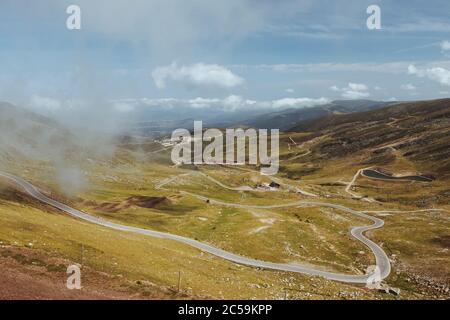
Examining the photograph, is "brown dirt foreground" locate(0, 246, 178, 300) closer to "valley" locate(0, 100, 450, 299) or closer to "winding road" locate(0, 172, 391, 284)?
"valley" locate(0, 100, 450, 299)

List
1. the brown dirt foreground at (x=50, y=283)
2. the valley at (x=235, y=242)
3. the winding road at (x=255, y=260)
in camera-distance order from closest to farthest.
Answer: the brown dirt foreground at (x=50, y=283)
the valley at (x=235, y=242)
the winding road at (x=255, y=260)

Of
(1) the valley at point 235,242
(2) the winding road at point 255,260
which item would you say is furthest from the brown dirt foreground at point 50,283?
(2) the winding road at point 255,260

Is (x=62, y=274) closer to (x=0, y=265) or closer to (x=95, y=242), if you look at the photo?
(x=0, y=265)

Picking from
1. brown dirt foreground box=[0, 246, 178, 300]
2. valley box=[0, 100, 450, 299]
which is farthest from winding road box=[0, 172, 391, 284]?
brown dirt foreground box=[0, 246, 178, 300]

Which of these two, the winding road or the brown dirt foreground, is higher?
the brown dirt foreground

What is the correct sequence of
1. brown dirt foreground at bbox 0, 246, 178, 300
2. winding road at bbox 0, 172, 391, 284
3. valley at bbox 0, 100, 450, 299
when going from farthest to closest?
1. winding road at bbox 0, 172, 391, 284
2. valley at bbox 0, 100, 450, 299
3. brown dirt foreground at bbox 0, 246, 178, 300

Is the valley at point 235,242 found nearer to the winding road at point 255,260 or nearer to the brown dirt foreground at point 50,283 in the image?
the winding road at point 255,260

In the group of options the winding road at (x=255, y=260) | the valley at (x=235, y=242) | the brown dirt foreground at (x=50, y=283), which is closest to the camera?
the brown dirt foreground at (x=50, y=283)
